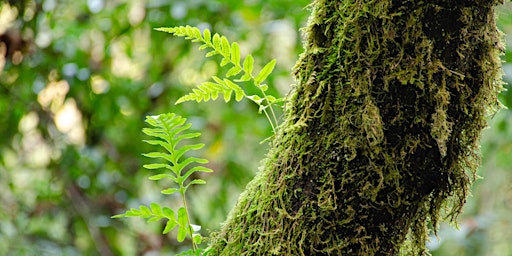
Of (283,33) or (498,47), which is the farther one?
(283,33)

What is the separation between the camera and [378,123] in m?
0.83

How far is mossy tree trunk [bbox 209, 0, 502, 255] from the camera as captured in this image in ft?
2.76

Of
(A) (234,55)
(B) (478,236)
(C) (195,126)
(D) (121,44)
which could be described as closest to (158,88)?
(C) (195,126)

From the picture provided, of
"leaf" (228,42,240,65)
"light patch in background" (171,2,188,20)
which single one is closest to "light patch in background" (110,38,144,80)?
"light patch in background" (171,2,188,20)

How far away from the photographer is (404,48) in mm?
851

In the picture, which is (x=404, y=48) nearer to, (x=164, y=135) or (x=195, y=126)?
(x=164, y=135)

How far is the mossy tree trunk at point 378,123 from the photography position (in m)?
0.84

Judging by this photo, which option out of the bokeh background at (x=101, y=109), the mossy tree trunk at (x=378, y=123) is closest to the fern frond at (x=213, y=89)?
the mossy tree trunk at (x=378, y=123)

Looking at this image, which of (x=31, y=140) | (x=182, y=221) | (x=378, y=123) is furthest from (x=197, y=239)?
(x=31, y=140)

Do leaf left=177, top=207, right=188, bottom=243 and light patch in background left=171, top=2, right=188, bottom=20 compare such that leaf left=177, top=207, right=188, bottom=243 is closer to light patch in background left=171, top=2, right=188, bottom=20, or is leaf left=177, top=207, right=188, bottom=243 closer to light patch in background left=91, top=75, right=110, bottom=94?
light patch in background left=171, top=2, right=188, bottom=20

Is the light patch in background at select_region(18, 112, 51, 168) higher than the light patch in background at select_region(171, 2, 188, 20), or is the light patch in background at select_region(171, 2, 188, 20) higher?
the light patch in background at select_region(171, 2, 188, 20)

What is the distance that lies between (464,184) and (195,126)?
193 cm

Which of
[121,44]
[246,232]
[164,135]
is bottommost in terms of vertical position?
[246,232]

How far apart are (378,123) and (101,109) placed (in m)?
2.13
